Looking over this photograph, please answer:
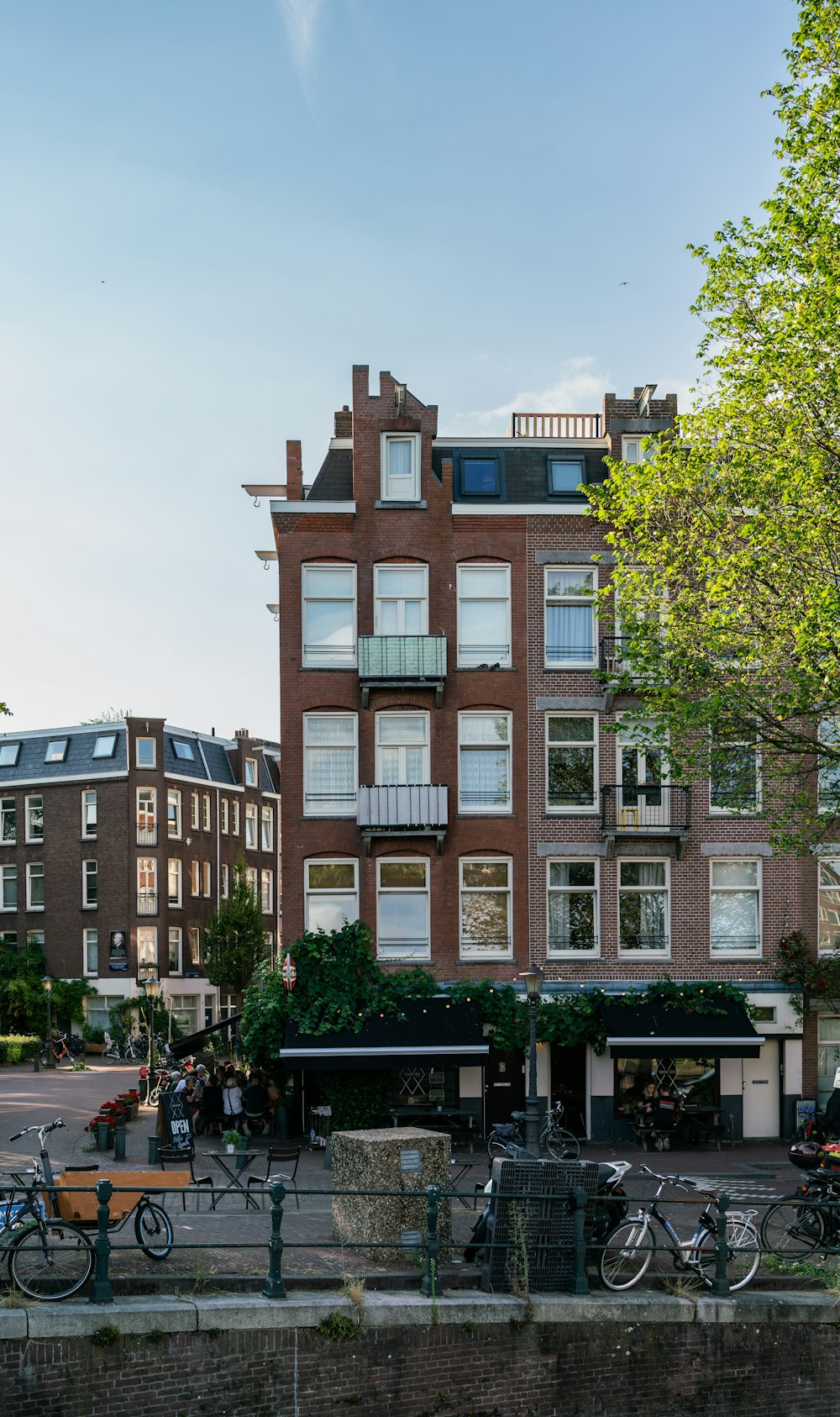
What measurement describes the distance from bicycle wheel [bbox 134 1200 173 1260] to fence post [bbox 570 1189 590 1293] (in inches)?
158

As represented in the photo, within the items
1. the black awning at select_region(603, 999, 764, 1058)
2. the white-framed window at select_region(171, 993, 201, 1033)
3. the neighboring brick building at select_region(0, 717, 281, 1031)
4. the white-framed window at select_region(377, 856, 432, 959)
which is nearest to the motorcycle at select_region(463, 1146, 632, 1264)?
the black awning at select_region(603, 999, 764, 1058)

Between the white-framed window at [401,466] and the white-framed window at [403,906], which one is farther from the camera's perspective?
the white-framed window at [401,466]

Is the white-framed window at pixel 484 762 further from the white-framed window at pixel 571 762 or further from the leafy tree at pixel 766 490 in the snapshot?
the leafy tree at pixel 766 490

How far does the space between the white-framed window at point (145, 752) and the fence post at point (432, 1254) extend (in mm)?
48543

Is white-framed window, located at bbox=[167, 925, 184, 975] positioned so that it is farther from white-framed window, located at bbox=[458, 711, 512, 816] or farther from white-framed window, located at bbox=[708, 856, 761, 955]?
white-framed window, located at bbox=[708, 856, 761, 955]

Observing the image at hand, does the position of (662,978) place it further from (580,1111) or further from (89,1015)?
(89,1015)

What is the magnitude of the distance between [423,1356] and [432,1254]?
2.96 feet

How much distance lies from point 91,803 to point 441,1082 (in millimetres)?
34977

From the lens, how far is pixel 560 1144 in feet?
80.4

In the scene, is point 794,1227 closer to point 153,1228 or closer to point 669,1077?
point 153,1228

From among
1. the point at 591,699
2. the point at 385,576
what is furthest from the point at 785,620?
the point at 385,576

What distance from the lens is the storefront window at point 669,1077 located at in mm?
29891

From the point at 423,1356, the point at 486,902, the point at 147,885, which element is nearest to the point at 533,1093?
the point at 423,1356

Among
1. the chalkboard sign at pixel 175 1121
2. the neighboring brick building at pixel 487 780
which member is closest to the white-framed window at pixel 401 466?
the neighboring brick building at pixel 487 780
